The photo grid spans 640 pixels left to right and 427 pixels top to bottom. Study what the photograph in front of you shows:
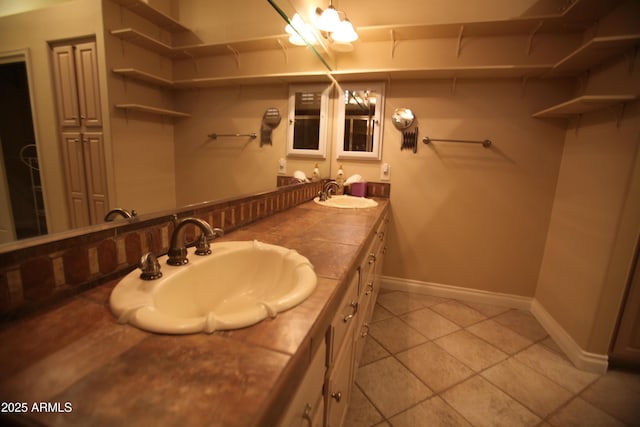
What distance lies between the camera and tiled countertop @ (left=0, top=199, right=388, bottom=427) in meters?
0.33

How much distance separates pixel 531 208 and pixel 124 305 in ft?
8.60

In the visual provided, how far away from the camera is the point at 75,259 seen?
0.60 m

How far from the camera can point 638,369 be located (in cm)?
160

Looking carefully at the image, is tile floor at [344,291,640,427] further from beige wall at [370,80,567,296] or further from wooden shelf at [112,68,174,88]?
wooden shelf at [112,68,174,88]

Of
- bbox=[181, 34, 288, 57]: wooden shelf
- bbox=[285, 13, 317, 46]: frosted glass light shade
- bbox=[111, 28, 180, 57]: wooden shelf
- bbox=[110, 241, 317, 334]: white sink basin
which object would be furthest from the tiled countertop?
bbox=[285, 13, 317, 46]: frosted glass light shade

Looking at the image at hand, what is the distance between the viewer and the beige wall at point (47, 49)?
0.45m

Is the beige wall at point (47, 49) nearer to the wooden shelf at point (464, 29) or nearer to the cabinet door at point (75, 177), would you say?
the cabinet door at point (75, 177)

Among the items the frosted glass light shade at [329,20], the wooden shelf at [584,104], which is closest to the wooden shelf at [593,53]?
the wooden shelf at [584,104]

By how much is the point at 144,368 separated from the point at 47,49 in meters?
0.58

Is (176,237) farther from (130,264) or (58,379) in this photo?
(58,379)

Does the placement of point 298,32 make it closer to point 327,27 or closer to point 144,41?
point 327,27

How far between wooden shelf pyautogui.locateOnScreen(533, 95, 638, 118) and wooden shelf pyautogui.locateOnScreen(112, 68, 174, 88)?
199 centimetres

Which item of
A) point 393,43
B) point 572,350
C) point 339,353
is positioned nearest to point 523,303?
point 572,350

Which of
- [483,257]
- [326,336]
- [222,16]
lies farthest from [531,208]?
[222,16]
